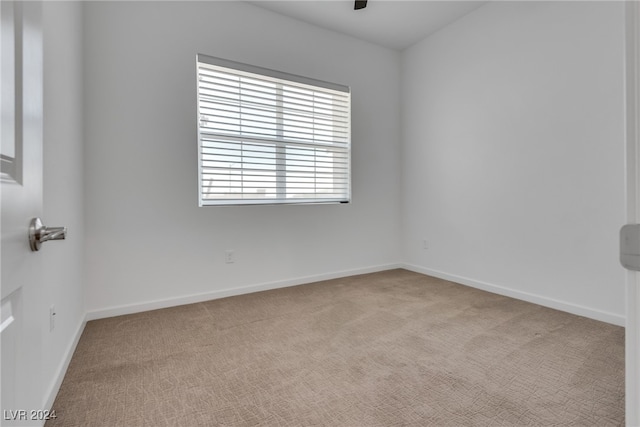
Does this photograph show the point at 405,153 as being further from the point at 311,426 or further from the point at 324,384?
the point at 311,426

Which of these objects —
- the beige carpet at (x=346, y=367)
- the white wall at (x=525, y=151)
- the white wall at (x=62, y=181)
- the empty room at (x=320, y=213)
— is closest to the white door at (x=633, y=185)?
the empty room at (x=320, y=213)

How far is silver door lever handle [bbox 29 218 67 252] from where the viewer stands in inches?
25.4

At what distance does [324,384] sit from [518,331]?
157 centimetres

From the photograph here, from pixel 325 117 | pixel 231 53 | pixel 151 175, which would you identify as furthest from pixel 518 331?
pixel 231 53

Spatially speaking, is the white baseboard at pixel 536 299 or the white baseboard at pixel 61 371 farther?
the white baseboard at pixel 536 299

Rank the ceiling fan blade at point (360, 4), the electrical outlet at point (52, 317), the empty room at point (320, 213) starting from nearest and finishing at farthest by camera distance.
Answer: the empty room at point (320, 213)
the electrical outlet at point (52, 317)
the ceiling fan blade at point (360, 4)

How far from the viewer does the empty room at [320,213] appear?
4.53 ft

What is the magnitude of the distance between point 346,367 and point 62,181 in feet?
6.58

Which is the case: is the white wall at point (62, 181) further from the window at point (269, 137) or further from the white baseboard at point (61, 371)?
the window at point (269, 137)

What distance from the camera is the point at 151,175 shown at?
8.83 feet

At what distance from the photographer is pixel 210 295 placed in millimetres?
2961

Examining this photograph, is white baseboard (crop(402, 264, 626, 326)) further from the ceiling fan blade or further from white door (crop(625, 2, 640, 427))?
the ceiling fan blade

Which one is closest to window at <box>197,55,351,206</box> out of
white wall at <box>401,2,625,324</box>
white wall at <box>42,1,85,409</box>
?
white wall at <box>42,1,85,409</box>

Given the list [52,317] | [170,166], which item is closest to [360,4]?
[170,166]
